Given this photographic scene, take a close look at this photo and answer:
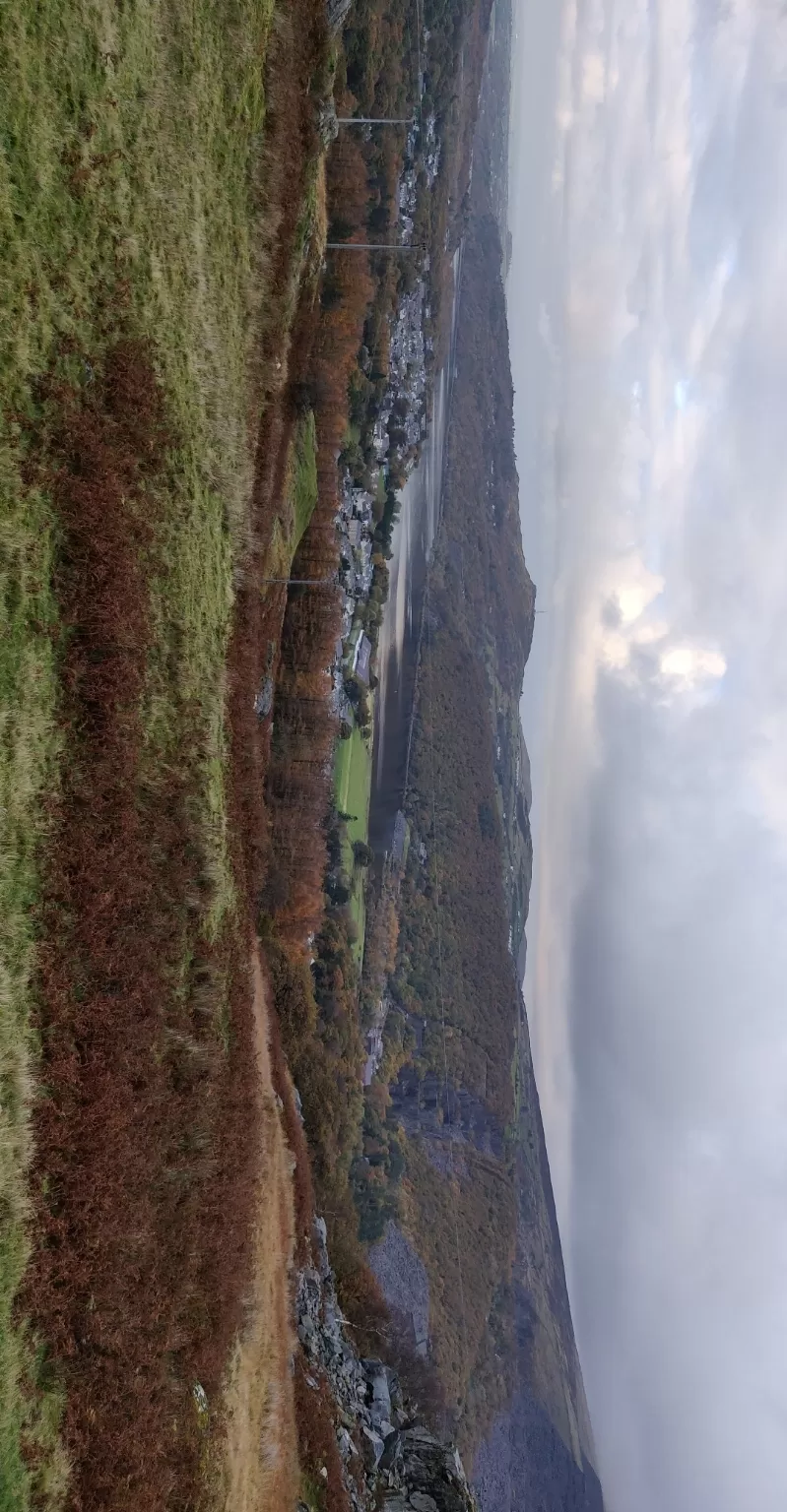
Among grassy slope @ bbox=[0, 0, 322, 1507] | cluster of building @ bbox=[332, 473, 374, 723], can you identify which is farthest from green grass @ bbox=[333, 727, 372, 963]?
grassy slope @ bbox=[0, 0, 322, 1507]

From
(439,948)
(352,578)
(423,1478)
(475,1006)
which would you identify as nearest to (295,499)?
(352,578)

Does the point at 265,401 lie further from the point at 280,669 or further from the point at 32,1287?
the point at 32,1287

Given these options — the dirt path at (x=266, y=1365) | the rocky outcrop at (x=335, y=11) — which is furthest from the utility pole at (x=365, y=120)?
the dirt path at (x=266, y=1365)

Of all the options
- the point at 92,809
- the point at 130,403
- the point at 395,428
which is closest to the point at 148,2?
the point at 130,403

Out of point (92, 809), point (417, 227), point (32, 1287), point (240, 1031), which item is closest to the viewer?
point (32, 1287)

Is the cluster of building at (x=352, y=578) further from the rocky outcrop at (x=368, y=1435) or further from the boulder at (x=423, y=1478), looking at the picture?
the boulder at (x=423, y=1478)

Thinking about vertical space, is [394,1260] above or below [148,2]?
below

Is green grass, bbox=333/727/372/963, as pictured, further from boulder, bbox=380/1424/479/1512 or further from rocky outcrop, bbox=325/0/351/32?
rocky outcrop, bbox=325/0/351/32
